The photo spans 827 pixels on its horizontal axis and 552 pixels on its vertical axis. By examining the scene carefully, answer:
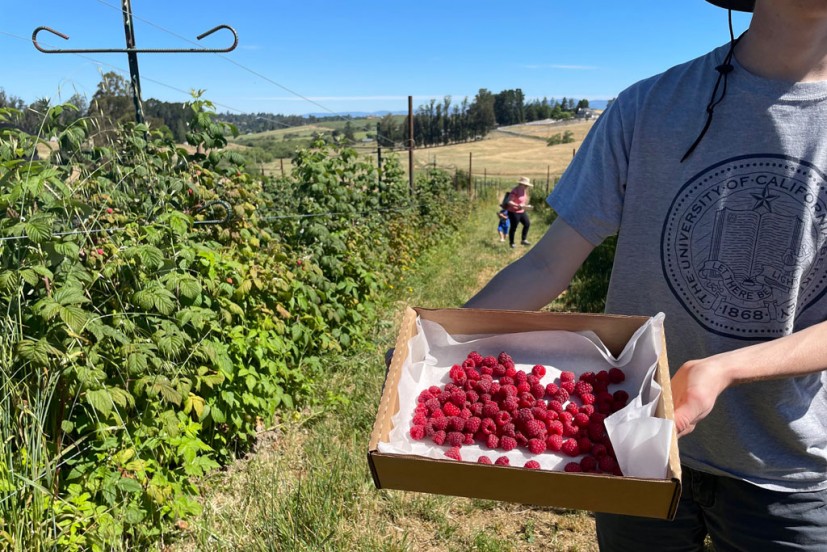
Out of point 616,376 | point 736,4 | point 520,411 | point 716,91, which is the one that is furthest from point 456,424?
point 736,4

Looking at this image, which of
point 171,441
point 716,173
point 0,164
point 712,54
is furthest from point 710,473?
point 0,164

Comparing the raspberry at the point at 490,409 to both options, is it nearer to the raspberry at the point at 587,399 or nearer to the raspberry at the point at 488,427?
the raspberry at the point at 488,427

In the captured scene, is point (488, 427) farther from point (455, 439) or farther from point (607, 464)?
point (607, 464)

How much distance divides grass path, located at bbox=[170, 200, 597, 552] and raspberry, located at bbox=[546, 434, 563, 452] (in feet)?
5.39

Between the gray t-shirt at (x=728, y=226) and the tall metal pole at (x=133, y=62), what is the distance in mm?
2952

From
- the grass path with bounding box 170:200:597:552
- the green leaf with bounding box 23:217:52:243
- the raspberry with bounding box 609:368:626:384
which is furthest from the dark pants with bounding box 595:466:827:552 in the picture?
the green leaf with bounding box 23:217:52:243

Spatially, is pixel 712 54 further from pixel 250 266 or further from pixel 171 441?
pixel 250 266

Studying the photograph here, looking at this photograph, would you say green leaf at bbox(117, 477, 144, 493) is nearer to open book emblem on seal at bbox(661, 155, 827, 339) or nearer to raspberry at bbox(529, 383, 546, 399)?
raspberry at bbox(529, 383, 546, 399)

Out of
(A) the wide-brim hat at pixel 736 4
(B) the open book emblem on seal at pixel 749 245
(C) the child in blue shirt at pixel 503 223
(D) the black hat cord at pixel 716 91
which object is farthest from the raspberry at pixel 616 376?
(C) the child in blue shirt at pixel 503 223

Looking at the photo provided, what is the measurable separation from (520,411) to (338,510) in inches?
70.8

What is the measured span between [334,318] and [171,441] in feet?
6.73

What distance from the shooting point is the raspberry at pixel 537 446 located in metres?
1.13

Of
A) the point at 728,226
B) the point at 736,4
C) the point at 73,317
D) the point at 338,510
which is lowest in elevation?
the point at 338,510

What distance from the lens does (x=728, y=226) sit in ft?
4.08
